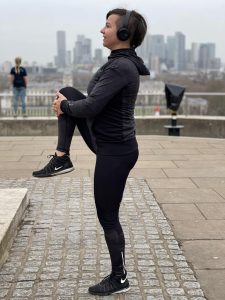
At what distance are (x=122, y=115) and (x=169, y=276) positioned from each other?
1.44 m

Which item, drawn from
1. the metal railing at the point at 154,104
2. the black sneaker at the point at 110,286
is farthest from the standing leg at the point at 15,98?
the black sneaker at the point at 110,286

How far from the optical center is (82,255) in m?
4.28

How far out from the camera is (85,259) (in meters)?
4.18

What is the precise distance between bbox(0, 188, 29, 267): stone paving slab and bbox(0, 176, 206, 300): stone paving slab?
10 cm

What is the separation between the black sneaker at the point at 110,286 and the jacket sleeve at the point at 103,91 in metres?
1.27

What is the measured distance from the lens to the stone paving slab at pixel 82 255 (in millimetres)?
3562

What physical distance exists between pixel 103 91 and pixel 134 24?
1.60 ft

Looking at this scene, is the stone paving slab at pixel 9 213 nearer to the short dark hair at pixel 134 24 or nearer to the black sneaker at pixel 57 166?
the black sneaker at pixel 57 166

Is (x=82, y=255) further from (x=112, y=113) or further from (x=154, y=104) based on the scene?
(x=154, y=104)

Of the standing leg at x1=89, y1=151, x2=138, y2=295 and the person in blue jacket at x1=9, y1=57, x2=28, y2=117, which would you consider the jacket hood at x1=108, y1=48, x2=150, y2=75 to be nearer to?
the standing leg at x1=89, y1=151, x2=138, y2=295

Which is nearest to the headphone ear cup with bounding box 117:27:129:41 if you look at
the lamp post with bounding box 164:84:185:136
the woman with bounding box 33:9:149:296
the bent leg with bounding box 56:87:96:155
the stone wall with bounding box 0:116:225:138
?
the woman with bounding box 33:9:149:296

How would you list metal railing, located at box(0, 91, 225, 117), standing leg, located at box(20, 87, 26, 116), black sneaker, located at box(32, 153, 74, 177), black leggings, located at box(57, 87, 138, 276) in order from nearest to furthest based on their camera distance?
black leggings, located at box(57, 87, 138, 276) < black sneaker, located at box(32, 153, 74, 177) < metal railing, located at box(0, 91, 225, 117) < standing leg, located at box(20, 87, 26, 116)

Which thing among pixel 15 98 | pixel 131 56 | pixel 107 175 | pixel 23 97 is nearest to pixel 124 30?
pixel 131 56

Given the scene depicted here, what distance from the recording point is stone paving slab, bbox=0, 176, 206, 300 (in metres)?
3.56
